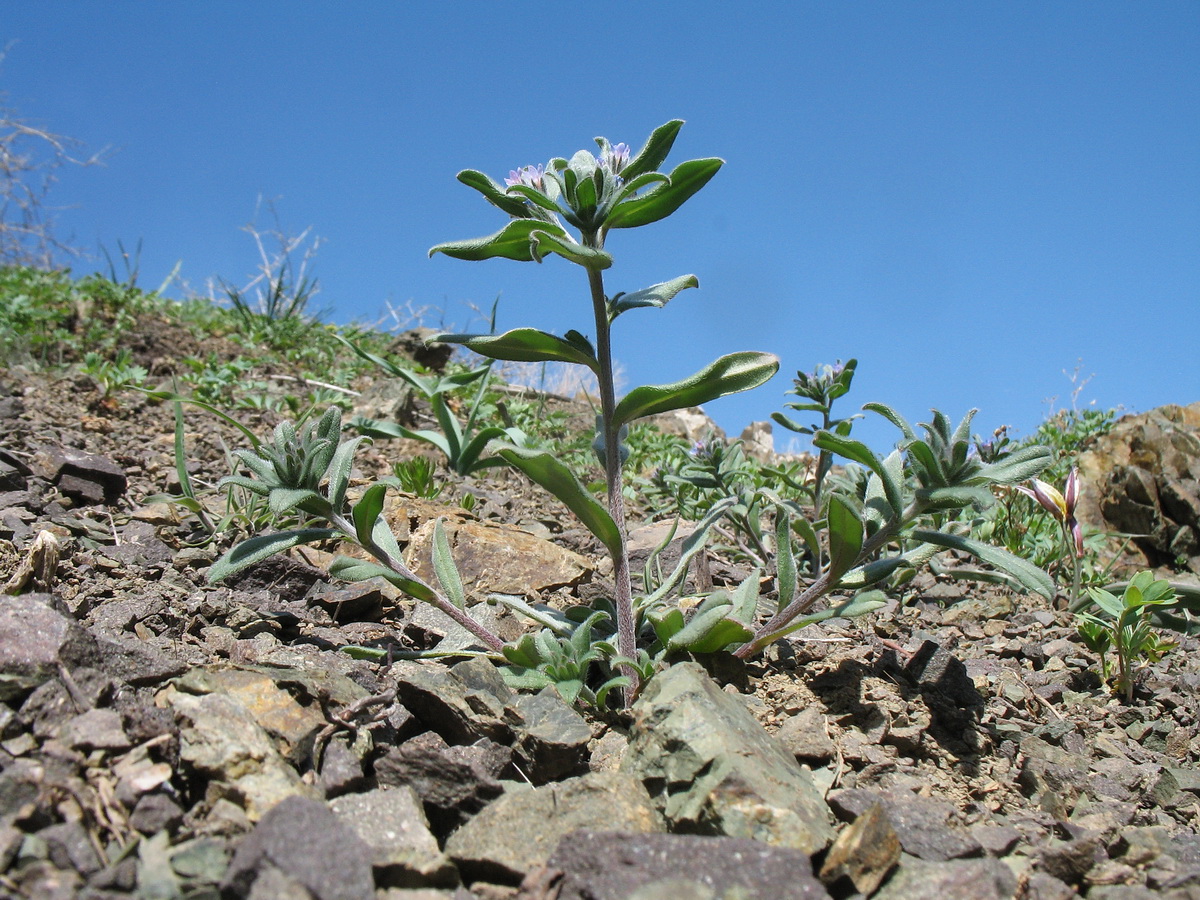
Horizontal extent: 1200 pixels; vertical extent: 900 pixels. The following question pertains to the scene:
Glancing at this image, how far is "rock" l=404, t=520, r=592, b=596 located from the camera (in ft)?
10.8

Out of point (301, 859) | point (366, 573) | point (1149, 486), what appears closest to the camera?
point (301, 859)

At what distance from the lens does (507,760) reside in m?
A: 2.01

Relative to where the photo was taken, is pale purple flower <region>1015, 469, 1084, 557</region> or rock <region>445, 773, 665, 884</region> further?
pale purple flower <region>1015, 469, 1084, 557</region>

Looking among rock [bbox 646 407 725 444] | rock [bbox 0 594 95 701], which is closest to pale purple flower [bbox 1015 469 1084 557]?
rock [bbox 0 594 95 701]

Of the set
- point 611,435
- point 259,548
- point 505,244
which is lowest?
point 259,548

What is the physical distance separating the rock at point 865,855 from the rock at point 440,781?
2.32 feet

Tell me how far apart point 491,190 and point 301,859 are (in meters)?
1.78

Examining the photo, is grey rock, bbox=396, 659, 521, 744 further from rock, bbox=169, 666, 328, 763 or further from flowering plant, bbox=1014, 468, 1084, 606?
flowering plant, bbox=1014, 468, 1084, 606

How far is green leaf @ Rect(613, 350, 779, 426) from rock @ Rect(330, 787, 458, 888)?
3.84 ft

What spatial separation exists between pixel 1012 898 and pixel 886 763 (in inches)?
24.2

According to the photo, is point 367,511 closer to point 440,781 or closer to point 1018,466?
point 440,781

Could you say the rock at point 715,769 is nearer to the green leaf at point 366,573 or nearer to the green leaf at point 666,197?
the green leaf at point 366,573

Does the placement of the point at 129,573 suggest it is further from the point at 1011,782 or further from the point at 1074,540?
the point at 1074,540

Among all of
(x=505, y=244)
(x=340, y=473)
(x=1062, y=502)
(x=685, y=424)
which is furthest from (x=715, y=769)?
(x=685, y=424)
